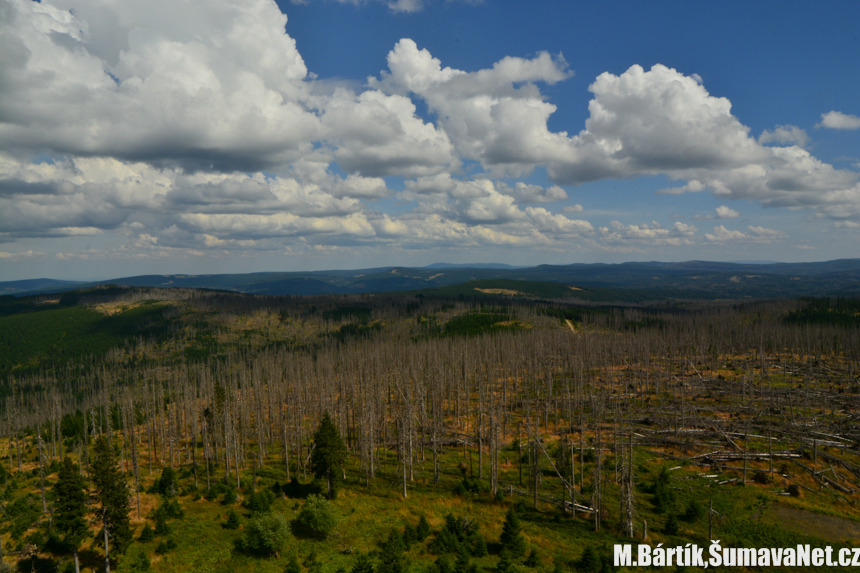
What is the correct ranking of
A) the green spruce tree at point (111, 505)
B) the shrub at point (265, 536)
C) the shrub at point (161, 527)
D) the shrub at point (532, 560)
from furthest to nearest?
the shrub at point (161, 527) → the shrub at point (265, 536) → the green spruce tree at point (111, 505) → the shrub at point (532, 560)

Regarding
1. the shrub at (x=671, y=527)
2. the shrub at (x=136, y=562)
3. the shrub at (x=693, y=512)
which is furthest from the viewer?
the shrub at (x=693, y=512)

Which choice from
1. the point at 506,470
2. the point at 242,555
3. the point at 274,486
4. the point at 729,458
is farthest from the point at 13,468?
the point at 729,458

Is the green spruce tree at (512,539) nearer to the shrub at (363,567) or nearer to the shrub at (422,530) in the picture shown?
the shrub at (422,530)

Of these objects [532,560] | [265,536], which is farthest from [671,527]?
[265,536]

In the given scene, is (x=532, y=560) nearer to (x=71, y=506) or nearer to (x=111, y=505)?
(x=111, y=505)

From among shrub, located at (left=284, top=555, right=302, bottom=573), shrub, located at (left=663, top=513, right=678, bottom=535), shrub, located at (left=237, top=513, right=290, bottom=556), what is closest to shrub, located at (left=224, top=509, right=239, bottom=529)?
shrub, located at (left=237, top=513, right=290, bottom=556)

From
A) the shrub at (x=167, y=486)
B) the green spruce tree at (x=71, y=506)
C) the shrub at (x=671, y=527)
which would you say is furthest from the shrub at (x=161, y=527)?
the shrub at (x=671, y=527)

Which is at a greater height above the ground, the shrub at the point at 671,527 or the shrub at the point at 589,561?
the shrub at the point at 589,561
